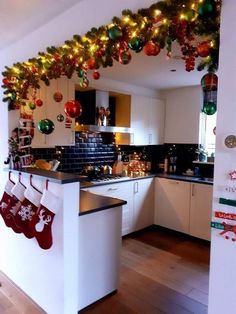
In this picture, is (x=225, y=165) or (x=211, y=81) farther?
(x=211, y=81)

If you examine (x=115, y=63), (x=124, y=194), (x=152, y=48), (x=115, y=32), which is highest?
(x=115, y=63)

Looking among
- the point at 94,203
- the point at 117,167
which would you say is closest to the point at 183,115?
the point at 117,167

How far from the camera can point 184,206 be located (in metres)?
3.66

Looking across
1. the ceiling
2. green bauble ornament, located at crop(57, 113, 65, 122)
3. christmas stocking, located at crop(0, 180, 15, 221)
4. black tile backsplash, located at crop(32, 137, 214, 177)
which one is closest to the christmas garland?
the ceiling

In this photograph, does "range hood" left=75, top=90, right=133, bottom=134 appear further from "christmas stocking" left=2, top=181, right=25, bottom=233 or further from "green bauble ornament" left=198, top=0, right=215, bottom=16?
"green bauble ornament" left=198, top=0, right=215, bottom=16

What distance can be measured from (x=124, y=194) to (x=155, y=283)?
1250 mm

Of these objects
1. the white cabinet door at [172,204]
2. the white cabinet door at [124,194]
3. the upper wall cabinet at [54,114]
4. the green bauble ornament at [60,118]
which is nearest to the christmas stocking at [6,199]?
the upper wall cabinet at [54,114]

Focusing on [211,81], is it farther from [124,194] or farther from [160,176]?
[160,176]

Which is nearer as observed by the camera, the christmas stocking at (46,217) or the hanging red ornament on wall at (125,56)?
the hanging red ornament on wall at (125,56)

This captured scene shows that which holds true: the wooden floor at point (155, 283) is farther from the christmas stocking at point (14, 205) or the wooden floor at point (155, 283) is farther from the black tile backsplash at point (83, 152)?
the black tile backsplash at point (83, 152)

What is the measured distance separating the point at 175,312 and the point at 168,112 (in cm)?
303

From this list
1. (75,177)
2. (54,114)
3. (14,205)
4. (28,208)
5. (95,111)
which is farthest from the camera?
(95,111)

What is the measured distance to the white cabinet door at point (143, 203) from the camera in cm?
373

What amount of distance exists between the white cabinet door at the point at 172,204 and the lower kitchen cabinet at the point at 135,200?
0.36ft
